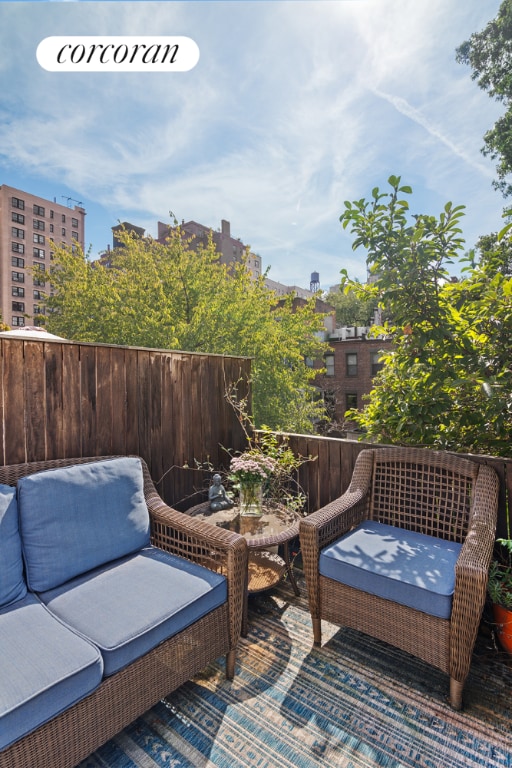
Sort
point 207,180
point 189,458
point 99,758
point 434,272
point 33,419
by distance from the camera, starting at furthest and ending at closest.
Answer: point 207,180
point 189,458
point 434,272
point 33,419
point 99,758

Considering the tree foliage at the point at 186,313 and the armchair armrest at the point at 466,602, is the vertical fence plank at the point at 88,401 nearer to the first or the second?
the armchair armrest at the point at 466,602

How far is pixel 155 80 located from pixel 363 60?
233cm

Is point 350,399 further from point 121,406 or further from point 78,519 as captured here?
point 78,519

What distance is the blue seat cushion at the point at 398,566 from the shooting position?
174cm

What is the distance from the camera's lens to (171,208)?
11.0 metres

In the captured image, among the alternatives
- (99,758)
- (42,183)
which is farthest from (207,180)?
(42,183)

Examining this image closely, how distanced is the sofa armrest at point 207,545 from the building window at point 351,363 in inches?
694

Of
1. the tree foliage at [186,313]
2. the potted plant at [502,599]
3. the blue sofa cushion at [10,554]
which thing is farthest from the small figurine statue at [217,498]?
the tree foliage at [186,313]

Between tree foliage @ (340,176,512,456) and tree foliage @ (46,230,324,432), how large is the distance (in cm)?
699

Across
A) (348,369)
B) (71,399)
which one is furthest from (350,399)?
(71,399)

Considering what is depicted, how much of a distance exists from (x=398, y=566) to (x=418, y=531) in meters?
0.63

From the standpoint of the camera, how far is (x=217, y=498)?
2715 mm

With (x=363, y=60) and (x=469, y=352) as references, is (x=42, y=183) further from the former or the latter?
(x=469, y=352)

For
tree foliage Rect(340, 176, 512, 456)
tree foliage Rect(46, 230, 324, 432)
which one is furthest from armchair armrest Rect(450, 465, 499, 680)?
tree foliage Rect(46, 230, 324, 432)
